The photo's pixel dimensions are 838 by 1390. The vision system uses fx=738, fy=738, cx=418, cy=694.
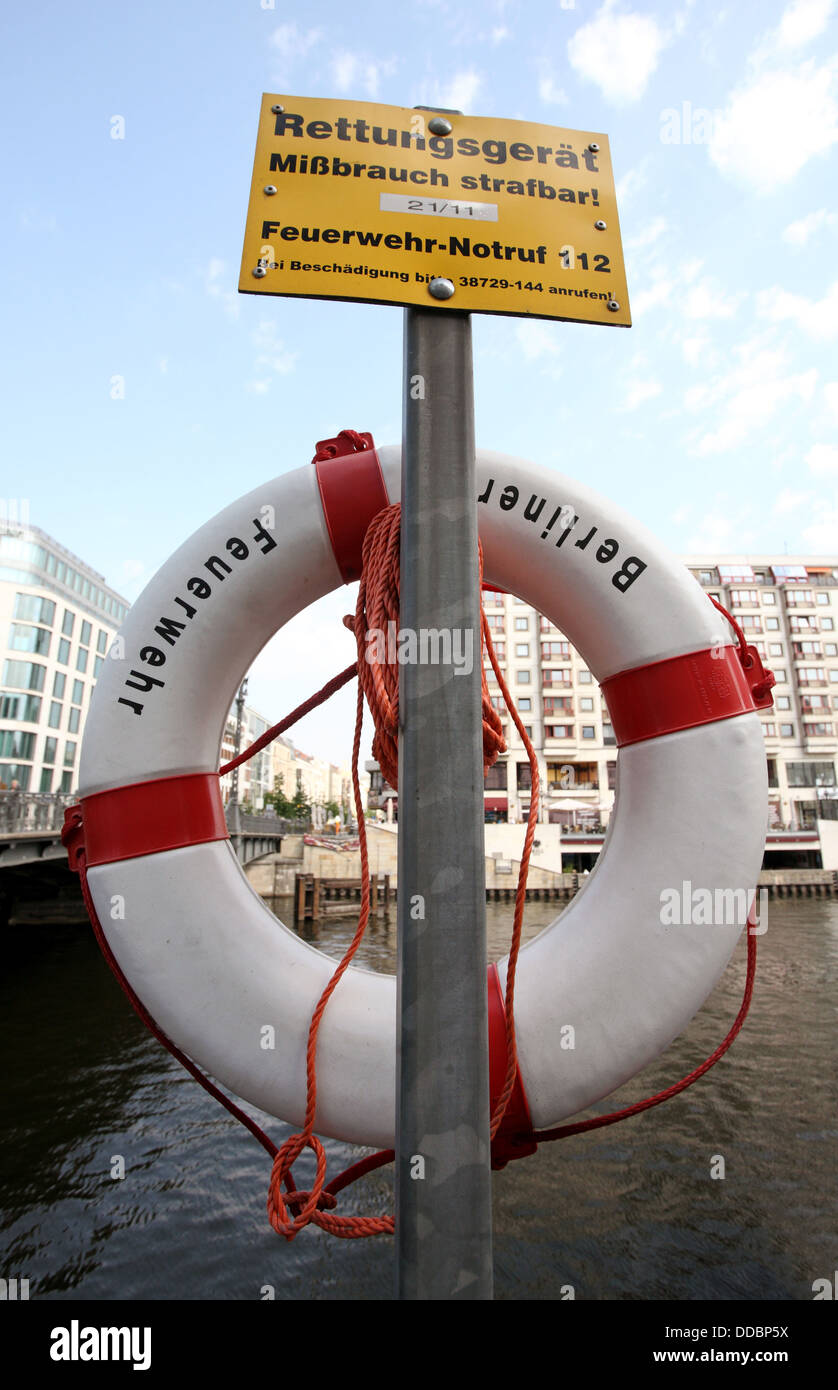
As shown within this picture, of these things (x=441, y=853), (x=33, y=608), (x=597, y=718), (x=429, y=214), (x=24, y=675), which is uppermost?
(x=33, y=608)

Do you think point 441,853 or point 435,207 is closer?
point 441,853

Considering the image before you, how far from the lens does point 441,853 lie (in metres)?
1.17

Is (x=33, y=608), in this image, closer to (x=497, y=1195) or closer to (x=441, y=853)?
(x=497, y=1195)

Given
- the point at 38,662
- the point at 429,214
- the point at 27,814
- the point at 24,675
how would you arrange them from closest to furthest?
the point at 429,214, the point at 27,814, the point at 24,675, the point at 38,662

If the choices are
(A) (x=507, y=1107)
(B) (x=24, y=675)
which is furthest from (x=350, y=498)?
(B) (x=24, y=675)

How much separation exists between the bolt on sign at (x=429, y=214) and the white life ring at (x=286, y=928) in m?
0.68

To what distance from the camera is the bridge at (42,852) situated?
12352 millimetres

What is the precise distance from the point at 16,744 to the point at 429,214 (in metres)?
38.7

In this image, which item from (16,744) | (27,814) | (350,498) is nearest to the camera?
(350,498)

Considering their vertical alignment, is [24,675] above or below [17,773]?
above

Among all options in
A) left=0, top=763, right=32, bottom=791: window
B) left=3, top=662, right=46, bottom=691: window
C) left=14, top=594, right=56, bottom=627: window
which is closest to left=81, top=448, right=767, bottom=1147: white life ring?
left=0, top=763, right=32, bottom=791: window

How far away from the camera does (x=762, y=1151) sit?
219 inches

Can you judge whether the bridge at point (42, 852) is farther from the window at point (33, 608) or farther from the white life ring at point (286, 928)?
the window at point (33, 608)

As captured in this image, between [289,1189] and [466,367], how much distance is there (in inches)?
76.7
